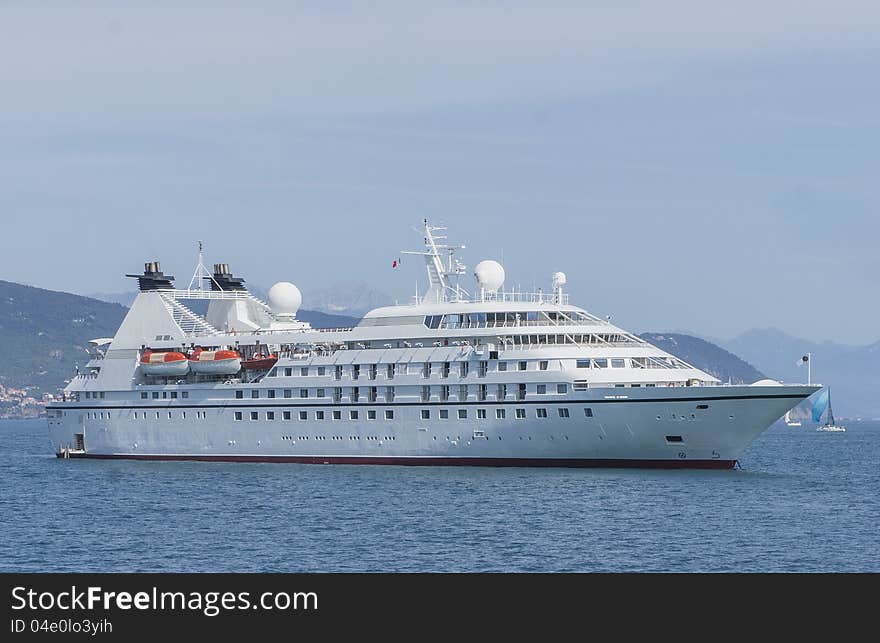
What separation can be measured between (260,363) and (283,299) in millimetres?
9230

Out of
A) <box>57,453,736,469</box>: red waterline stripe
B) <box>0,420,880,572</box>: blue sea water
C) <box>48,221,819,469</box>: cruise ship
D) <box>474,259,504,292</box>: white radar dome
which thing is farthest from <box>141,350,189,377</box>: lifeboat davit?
<box>474,259,504,292</box>: white radar dome

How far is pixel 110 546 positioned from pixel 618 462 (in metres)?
27.4

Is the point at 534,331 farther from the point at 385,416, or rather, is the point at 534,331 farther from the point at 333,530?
the point at 333,530

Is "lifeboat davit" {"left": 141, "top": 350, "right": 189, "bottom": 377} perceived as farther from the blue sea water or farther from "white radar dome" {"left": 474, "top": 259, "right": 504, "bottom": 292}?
"white radar dome" {"left": 474, "top": 259, "right": 504, "bottom": 292}

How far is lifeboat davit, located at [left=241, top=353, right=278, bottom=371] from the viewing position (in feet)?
238

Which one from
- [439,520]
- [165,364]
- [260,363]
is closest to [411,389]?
[260,363]

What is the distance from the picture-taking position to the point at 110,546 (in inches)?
1651

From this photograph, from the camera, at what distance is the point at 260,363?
72688 millimetres

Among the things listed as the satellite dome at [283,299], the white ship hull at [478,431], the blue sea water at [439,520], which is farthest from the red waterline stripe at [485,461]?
the satellite dome at [283,299]

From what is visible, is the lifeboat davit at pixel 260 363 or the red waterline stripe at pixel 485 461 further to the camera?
the lifeboat davit at pixel 260 363

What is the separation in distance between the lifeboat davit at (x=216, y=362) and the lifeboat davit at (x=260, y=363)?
553mm

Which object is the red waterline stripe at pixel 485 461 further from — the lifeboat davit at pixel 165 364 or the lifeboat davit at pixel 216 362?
the lifeboat davit at pixel 165 364

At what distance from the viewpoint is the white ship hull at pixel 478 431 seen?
59.9 metres

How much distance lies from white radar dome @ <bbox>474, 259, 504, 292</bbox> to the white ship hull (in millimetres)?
7497
